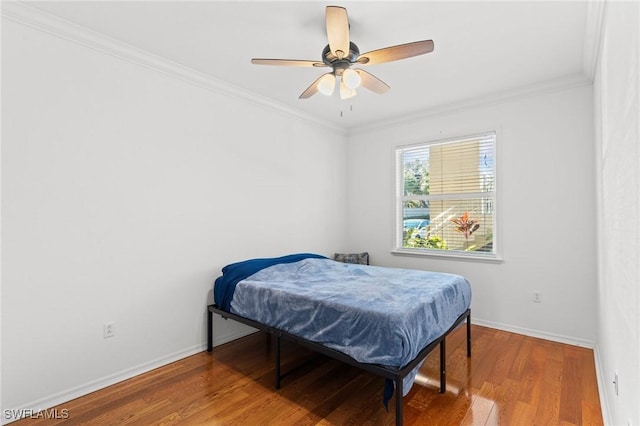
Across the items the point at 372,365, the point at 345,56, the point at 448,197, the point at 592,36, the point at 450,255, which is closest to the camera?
the point at 372,365

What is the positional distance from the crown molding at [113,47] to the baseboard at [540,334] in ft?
11.6

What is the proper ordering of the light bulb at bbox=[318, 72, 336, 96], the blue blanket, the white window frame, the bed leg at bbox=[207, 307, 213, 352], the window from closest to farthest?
the light bulb at bbox=[318, 72, 336, 96]
the blue blanket
the bed leg at bbox=[207, 307, 213, 352]
the white window frame
the window

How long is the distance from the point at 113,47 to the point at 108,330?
85.1 inches

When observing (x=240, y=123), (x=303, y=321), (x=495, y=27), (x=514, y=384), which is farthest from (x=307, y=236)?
(x=495, y=27)

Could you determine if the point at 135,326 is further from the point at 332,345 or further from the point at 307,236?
the point at 307,236

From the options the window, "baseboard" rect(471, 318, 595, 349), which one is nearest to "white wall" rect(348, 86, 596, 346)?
"baseboard" rect(471, 318, 595, 349)

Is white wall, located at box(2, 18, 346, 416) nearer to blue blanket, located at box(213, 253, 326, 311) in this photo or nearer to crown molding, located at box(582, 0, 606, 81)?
blue blanket, located at box(213, 253, 326, 311)

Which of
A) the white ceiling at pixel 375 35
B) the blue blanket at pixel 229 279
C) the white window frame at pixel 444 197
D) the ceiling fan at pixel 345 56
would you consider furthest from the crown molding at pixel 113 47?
the white window frame at pixel 444 197

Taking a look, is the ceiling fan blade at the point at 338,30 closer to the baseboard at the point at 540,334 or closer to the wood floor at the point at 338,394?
the wood floor at the point at 338,394

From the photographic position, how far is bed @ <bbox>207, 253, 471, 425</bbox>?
6.09 feet

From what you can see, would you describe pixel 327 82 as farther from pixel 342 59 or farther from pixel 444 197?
pixel 444 197

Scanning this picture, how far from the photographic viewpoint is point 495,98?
3.50 meters

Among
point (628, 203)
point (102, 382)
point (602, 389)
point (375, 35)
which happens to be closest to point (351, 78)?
point (375, 35)

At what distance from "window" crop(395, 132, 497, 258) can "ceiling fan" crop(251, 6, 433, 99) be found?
1.87m
